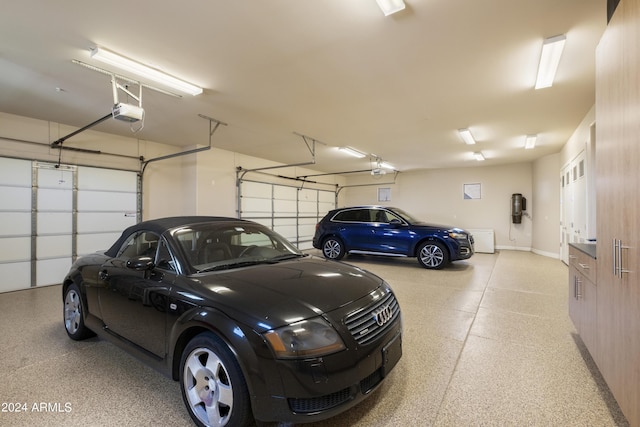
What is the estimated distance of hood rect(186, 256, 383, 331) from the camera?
5.24ft

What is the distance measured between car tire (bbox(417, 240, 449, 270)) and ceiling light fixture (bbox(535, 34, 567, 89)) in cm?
376

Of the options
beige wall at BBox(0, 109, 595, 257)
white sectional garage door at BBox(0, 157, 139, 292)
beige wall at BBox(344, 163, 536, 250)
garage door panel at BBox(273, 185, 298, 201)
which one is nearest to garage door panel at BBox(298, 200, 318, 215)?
garage door panel at BBox(273, 185, 298, 201)

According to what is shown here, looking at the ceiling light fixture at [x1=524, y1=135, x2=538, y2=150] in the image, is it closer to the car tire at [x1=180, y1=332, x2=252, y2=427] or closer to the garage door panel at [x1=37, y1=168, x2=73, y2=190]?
the car tire at [x1=180, y1=332, x2=252, y2=427]

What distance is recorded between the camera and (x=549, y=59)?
10.6 feet

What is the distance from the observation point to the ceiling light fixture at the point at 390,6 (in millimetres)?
2330

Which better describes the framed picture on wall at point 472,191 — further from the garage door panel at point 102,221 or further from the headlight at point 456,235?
the garage door panel at point 102,221

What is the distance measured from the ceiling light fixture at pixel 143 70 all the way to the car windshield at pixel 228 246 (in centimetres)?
226

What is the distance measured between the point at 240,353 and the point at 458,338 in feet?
8.06

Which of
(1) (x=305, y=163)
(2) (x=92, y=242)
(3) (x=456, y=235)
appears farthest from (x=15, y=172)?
(3) (x=456, y=235)

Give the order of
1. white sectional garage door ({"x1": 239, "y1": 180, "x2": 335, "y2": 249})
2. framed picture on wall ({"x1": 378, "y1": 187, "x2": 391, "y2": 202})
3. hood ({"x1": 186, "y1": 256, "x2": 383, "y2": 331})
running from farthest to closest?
framed picture on wall ({"x1": 378, "y1": 187, "x2": 391, "y2": 202}) → white sectional garage door ({"x1": 239, "y1": 180, "x2": 335, "y2": 249}) → hood ({"x1": 186, "y1": 256, "x2": 383, "y2": 331})

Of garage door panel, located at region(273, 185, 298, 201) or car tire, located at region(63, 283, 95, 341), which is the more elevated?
garage door panel, located at region(273, 185, 298, 201)

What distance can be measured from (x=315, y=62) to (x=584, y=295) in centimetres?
363

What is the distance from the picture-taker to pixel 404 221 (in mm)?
7211
